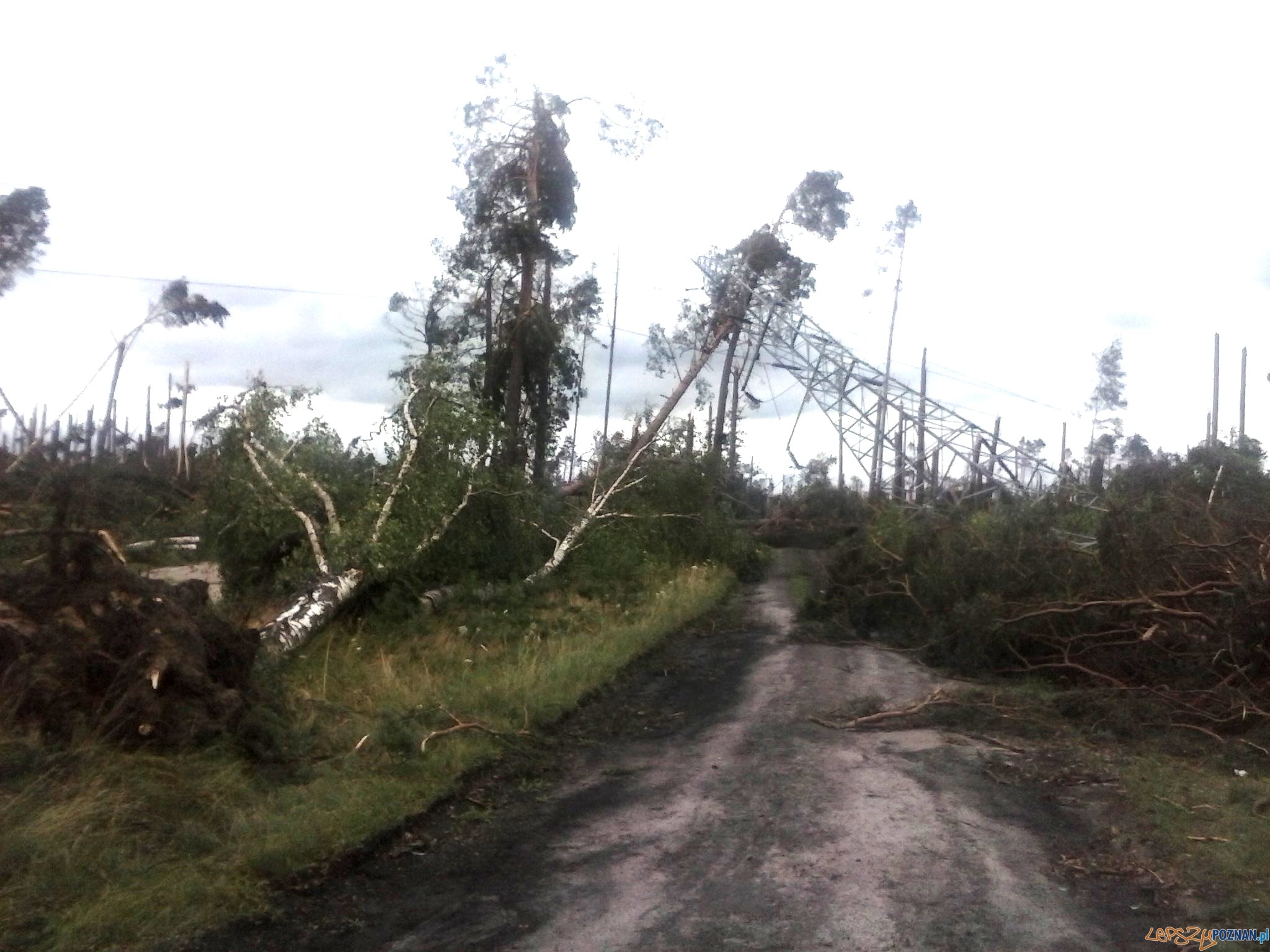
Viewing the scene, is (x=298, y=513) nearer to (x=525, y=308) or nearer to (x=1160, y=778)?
(x=525, y=308)

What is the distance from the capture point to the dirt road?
5574mm

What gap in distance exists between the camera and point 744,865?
659 centimetres

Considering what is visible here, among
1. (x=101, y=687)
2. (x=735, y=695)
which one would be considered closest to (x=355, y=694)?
(x=101, y=687)

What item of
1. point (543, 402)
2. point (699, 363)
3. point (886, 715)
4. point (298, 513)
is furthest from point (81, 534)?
point (699, 363)

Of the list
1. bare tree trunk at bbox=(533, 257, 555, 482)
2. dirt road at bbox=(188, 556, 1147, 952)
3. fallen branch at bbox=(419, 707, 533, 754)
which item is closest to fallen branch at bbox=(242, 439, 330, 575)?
fallen branch at bbox=(419, 707, 533, 754)

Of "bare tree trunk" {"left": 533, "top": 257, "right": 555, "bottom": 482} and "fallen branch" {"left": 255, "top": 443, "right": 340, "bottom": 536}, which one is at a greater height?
"bare tree trunk" {"left": 533, "top": 257, "right": 555, "bottom": 482}

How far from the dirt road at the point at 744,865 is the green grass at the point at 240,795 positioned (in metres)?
0.42

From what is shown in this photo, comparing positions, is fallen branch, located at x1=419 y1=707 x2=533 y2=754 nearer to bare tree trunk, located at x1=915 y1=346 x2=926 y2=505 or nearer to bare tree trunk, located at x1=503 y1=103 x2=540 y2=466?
bare tree trunk, located at x1=503 y1=103 x2=540 y2=466

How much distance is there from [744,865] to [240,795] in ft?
10.3

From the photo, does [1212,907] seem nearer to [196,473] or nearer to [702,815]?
[702,815]

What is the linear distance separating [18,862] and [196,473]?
20467 millimetres

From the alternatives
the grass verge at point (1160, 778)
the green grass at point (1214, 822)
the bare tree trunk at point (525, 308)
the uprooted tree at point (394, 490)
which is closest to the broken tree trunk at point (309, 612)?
the uprooted tree at point (394, 490)

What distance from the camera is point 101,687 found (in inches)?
321

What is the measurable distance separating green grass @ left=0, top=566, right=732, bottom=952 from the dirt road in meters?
0.42
